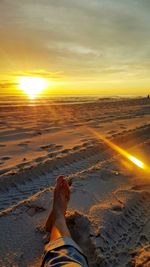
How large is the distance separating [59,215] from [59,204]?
0.60 ft

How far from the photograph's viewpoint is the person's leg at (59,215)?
1962 mm

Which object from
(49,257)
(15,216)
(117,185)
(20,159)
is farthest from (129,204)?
(20,159)

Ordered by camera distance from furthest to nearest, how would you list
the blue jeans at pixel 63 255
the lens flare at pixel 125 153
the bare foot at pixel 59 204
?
the lens flare at pixel 125 153 < the bare foot at pixel 59 204 < the blue jeans at pixel 63 255

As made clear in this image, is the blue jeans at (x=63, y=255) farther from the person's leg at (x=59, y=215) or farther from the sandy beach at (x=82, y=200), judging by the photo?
the sandy beach at (x=82, y=200)

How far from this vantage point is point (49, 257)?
1.57 m

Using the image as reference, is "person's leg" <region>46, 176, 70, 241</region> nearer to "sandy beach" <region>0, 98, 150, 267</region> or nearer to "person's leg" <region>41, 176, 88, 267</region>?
"person's leg" <region>41, 176, 88, 267</region>

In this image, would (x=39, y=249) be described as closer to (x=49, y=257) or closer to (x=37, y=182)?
(x=49, y=257)

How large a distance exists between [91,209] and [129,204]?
1.37 ft

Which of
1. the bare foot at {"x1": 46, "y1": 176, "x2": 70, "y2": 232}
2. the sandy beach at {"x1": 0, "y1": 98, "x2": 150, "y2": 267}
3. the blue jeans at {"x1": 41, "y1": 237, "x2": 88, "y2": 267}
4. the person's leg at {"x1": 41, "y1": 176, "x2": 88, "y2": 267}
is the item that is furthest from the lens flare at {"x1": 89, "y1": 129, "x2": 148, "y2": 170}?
the blue jeans at {"x1": 41, "y1": 237, "x2": 88, "y2": 267}

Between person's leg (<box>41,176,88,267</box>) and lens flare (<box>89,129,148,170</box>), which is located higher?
lens flare (<box>89,129,148,170</box>)

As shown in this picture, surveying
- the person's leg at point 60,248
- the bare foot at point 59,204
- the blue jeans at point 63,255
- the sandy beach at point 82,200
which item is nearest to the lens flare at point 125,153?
the sandy beach at point 82,200

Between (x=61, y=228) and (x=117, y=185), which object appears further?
(x=117, y=185)

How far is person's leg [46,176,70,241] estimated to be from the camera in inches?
77.2

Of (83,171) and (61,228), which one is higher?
(83,171)
